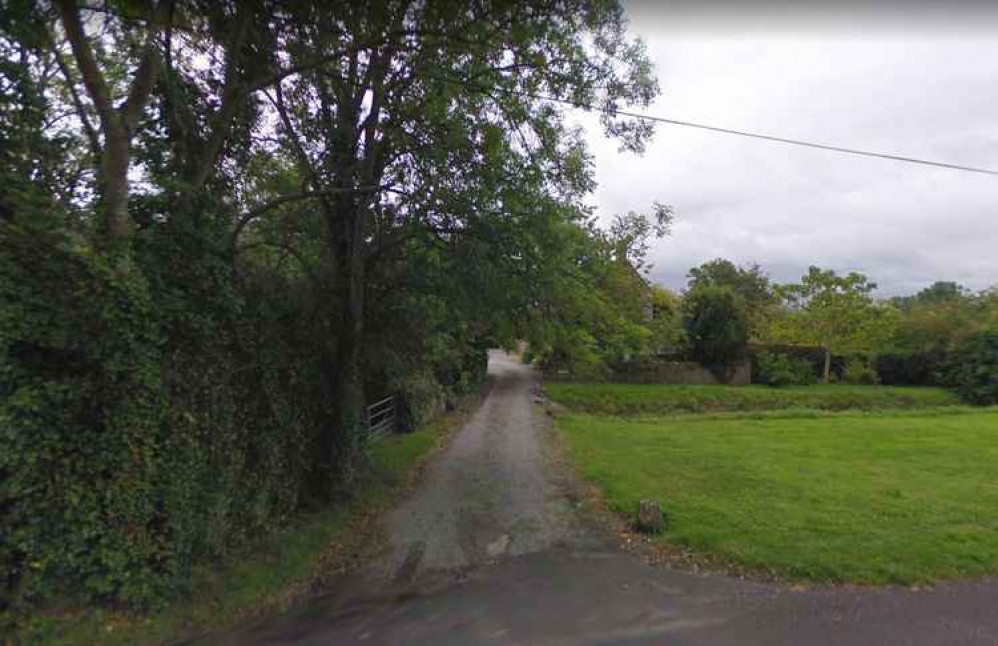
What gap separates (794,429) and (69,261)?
1575cm

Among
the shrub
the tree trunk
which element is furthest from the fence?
the tree trunk

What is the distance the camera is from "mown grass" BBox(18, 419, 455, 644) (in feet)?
11.8

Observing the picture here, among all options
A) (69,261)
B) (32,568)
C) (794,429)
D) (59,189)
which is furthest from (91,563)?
(794,429)

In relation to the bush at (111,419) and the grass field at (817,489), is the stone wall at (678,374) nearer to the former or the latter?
the grass field at (817,489)

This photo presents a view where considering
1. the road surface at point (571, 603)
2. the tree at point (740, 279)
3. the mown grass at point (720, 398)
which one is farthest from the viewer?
the tree at point (740, 279)

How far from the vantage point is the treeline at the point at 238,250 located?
354cm

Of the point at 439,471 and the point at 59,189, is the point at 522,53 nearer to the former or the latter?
the point at 59,189

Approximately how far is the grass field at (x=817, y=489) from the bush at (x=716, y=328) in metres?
9.81

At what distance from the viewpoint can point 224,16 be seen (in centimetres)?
559

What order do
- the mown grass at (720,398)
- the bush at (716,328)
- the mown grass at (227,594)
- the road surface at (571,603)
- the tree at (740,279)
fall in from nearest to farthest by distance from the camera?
the mown grass at (227,594)
the road surface at (571,603)
the mown grass at (720,398)
the bush at (716,328)
the tree at (740,279)

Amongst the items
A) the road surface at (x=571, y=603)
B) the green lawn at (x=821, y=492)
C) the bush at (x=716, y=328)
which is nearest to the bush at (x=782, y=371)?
the bush at (x=716, y=328)

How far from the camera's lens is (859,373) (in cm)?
2683

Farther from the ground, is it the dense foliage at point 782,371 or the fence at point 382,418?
the dense foliage at point 782,371

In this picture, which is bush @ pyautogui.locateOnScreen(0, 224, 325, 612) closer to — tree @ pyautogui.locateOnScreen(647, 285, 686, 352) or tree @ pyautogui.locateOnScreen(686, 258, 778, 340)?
tree @ pyautogui.locateOnScreen(647, 285, 686, 352)
